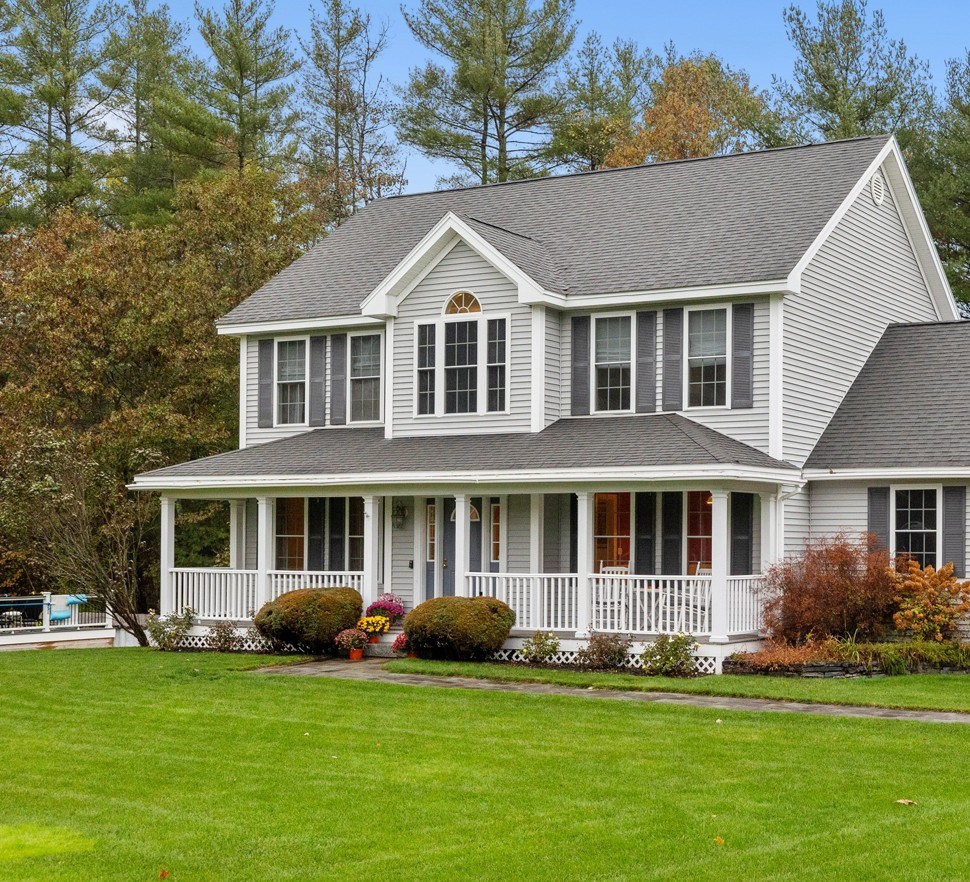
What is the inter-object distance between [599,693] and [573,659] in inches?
106

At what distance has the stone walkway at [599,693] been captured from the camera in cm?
1468

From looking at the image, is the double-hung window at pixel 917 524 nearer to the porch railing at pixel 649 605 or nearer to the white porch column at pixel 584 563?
the porch railing at pixel 649 605

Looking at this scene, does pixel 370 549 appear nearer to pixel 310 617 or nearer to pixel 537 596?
pixel 310 617

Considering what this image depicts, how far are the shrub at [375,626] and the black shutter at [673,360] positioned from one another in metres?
5.33

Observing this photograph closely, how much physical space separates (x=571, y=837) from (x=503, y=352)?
44.0 feet

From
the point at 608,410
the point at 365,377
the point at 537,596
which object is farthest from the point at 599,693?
the point at 365,377

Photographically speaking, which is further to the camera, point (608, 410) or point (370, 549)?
point (608, 410)

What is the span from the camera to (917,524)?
20.5 metres

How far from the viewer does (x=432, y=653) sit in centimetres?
2012

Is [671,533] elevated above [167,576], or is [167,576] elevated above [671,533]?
[671,533]

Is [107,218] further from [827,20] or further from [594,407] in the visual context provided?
[594,407]

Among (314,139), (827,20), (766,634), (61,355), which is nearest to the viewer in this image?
(766,634)

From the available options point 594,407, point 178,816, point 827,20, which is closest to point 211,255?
point 594,407

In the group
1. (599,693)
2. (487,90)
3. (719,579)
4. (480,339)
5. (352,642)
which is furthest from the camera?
(487,90)
